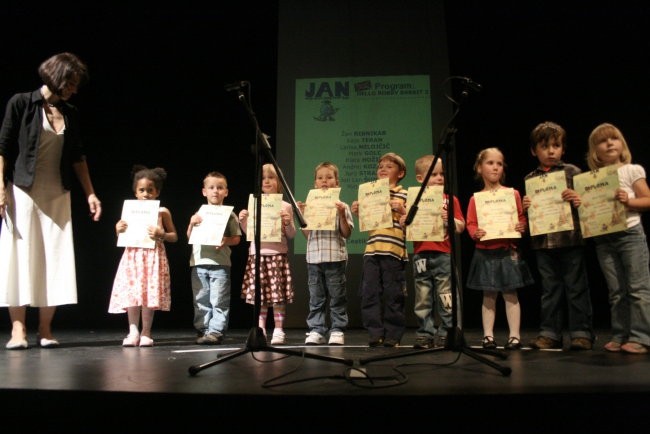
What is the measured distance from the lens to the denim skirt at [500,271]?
3049mm

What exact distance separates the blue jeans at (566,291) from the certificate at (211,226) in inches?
81.1

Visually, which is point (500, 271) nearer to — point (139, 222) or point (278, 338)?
point (278, 338)

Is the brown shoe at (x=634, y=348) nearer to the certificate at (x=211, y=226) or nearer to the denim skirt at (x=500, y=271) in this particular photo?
the denim skirt at (x=500, y=271)

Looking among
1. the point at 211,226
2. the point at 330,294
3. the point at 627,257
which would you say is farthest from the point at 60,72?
the point at 627,257

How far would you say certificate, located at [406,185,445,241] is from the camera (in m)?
3.05

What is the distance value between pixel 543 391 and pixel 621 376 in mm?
527

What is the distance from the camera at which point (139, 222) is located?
339 cm

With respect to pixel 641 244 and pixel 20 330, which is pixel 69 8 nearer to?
pixel 20 330

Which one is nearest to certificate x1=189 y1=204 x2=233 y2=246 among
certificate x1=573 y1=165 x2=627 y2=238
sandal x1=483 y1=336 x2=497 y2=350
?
sandal x1=483 y1=336 x2=497 y2=350

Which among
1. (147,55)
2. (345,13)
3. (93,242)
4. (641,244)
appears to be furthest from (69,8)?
(641,244)

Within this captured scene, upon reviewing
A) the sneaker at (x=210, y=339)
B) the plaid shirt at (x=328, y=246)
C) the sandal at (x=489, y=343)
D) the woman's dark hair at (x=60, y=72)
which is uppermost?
the woman's dark hair at (x=60, y=72)

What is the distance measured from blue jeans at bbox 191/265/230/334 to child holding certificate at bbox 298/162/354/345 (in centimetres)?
64

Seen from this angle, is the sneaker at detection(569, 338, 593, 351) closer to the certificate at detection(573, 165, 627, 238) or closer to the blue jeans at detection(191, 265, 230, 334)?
the certificate at detection(573, 165, 627, 238)

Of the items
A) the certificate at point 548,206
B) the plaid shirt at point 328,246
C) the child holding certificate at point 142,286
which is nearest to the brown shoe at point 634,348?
the certificate at point 548,206
